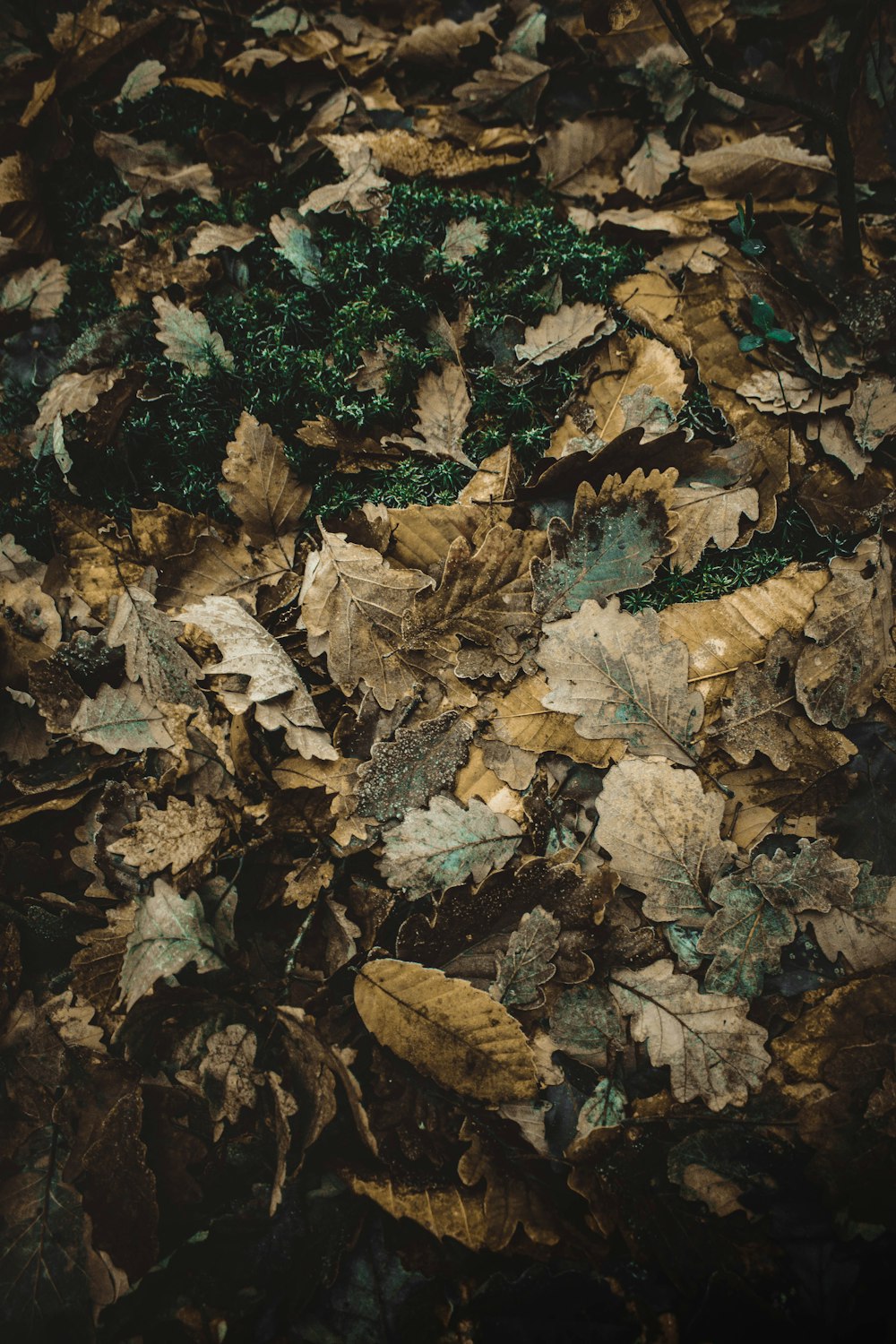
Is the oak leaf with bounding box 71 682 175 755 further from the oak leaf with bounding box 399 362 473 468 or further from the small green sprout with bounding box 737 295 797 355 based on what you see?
the small green sprout with bounding box 737 295 797 355

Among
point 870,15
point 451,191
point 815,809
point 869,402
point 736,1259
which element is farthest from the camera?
point 451,191

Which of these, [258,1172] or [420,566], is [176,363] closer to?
[420,566]

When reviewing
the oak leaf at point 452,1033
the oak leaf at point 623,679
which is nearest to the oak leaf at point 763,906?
the oak leaf at point 623,679

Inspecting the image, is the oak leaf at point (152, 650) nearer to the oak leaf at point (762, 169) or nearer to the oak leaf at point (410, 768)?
the oak leaf at point (410, 768)

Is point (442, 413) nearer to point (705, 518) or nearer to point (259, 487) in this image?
point (259, 487)

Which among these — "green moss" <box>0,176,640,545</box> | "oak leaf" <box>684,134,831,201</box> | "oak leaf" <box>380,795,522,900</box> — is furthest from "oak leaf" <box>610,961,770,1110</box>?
"oak leaf" <box>684,134,831,201</box>

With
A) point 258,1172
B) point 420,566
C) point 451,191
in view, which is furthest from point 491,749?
point 451,191

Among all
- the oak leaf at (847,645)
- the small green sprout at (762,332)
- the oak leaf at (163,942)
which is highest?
the small green sprout at (762,332)

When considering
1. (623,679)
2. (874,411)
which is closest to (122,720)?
(623,679)
